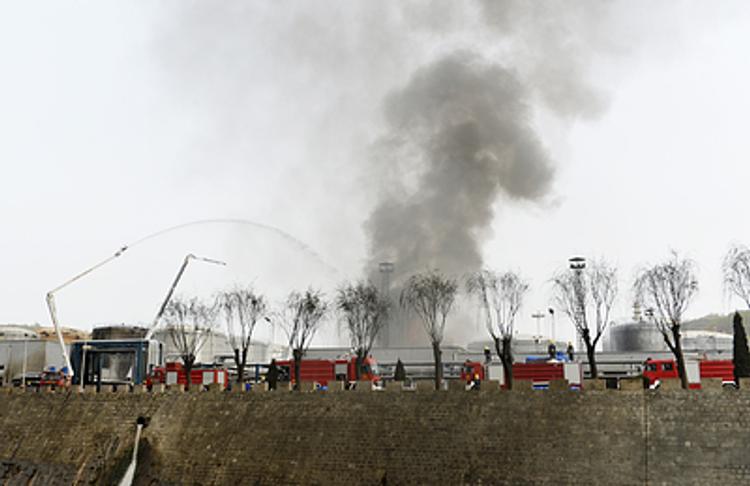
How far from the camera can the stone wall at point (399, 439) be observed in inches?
1094

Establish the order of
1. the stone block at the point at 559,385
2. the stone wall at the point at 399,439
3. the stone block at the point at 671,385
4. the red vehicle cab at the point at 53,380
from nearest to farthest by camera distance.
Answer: the stone wall at the point at 399,439
the stone block at the point at 671,385
the stone block at the point at 559,385
the red vehicle cab at the point at 53,380

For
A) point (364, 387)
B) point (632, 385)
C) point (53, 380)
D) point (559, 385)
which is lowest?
point (53, 380)

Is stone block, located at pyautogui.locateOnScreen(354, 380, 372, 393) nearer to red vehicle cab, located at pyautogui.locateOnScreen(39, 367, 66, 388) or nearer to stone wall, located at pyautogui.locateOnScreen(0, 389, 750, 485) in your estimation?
stone wall, located at pyautogui.locateOnScreen(0, 389, 750, 485)

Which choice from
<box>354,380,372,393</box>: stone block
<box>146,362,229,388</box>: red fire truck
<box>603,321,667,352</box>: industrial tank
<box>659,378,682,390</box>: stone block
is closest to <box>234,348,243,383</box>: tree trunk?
<box>146,362,229,388</box>: red fire truck

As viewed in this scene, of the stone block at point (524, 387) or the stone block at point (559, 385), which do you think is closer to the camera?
the stone block at point (559, 385)

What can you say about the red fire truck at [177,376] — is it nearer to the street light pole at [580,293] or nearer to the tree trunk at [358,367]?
the tree trunk at [358,367]

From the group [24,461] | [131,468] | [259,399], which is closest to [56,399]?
[24,461]

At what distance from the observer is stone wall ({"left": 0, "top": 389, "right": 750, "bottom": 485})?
91.1 ft

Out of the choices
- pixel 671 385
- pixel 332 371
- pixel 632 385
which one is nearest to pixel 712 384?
pixel 671 385

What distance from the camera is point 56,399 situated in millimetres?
44969

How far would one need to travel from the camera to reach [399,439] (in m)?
32.2

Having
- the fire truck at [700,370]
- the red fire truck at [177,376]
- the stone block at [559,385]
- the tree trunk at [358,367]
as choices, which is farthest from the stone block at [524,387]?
the red fire truck at [177,376]

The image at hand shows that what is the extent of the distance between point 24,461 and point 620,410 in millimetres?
36958

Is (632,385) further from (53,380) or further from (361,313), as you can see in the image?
(53,380)
